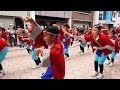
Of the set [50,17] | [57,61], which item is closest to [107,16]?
[50,17]

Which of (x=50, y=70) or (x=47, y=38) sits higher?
(x=47, y=38)

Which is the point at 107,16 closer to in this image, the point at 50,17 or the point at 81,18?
the point at 81,18

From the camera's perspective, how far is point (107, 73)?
606 centimetres

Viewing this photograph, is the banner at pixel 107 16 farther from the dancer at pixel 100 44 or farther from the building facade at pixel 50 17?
the dancer at pixel 100 44

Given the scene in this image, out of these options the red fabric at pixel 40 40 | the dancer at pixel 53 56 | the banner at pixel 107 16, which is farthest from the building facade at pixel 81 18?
the dancer at pixel 53 56

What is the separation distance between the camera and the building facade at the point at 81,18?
24.8 meters

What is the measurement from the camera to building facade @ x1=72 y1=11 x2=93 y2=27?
2479 centimetres

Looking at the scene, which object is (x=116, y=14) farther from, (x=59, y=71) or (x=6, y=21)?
(x=59, y=71)

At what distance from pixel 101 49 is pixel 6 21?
508 inches

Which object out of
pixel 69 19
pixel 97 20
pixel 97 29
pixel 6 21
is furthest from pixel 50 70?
pixel 97 20

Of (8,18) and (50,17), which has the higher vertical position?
(50,17)

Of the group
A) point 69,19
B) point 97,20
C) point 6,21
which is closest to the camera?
point 6,21

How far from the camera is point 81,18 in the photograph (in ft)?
85.7
